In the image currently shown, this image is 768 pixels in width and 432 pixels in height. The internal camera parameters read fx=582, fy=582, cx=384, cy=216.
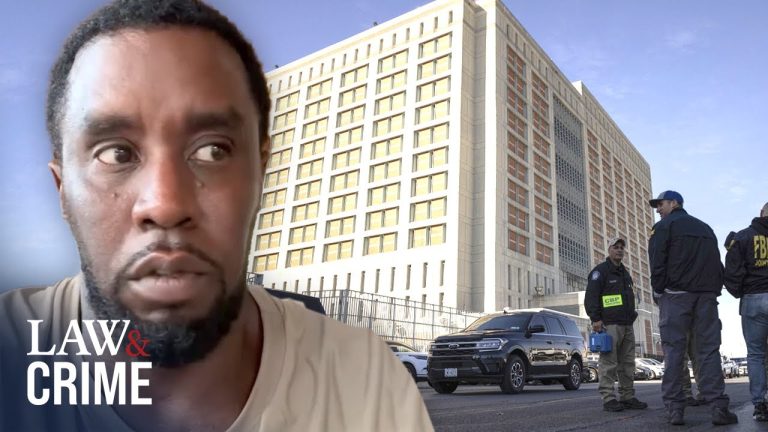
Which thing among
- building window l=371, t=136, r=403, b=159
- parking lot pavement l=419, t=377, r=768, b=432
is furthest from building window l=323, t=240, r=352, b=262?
parking lot pavement l=419, t=377, r=768, b=432

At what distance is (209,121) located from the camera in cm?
59

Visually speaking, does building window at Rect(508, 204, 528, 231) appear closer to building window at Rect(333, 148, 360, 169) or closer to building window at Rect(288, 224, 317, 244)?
building window at Rect(333, 148, 360, 169)

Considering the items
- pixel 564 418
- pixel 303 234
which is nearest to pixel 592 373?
pixel 564 418

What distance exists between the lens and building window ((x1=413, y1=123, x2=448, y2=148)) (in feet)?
129

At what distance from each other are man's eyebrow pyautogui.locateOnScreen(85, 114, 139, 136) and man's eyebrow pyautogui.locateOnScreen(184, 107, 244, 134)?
5 cm

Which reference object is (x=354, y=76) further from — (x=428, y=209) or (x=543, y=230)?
(x=543, y=230)

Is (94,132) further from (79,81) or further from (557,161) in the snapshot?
(557,161)

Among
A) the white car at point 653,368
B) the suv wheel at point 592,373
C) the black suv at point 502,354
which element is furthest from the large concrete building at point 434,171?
the black suv at point 502,354

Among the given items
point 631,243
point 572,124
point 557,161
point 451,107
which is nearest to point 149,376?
point 451,107

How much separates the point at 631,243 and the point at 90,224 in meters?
69.4

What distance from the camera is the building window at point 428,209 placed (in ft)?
125

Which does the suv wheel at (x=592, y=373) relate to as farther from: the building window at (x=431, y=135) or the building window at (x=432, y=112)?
the building window at (x=432, y=112)

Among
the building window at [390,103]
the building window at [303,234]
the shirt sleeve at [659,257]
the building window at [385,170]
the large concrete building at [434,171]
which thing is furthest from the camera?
the building window at [303,234]

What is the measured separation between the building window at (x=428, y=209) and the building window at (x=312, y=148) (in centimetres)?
951
